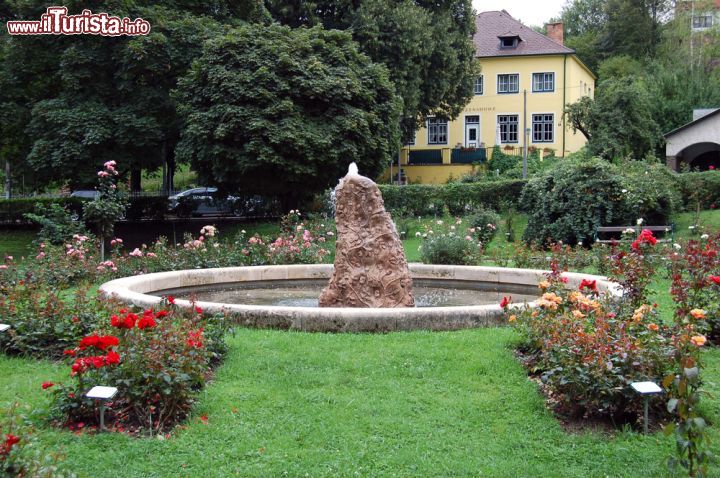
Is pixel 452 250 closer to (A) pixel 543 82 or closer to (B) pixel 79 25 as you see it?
(B) pixel 79 25

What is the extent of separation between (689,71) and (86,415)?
47.4m

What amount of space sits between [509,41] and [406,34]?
2298cm

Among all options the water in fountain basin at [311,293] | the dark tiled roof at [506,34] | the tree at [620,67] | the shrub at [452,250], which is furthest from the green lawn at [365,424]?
the tree at [620,67]

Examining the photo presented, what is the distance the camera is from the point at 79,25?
2134cm

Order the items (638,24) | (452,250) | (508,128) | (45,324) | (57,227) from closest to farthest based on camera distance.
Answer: (45,324) < (452,250) < (57,227) < (508,128) < (638,24)

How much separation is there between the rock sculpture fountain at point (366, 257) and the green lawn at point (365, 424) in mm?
1882

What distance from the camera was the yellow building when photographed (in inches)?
1847

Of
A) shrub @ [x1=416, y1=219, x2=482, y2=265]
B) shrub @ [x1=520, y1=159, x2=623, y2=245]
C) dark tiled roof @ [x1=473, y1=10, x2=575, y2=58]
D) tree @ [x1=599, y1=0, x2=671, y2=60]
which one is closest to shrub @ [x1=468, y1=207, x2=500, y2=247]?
shrub @ [x1=520, y1=159, x2=623, y2=245]

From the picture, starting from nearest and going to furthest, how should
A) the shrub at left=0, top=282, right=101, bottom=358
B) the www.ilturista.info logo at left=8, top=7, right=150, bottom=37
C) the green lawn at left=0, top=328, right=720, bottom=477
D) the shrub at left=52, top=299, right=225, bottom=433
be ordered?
the green lawn at left=0, top=328, right=720, bottom=477 < the shrub at left=52, top=299, right=225, bottom=433 < the shrub at left=0, top=282, right=101, bottom=358 < the www.ilturista.info logo at left=8, top=7, right=150, bottom=37

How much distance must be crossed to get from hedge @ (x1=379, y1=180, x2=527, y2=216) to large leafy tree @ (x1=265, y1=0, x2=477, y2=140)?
3.12 meters

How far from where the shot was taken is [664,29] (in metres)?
55.2

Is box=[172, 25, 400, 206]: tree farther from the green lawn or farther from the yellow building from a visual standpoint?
the yellow building

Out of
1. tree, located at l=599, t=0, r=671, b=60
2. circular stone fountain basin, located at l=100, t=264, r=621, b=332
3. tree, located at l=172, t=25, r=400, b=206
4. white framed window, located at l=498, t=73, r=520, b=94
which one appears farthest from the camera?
tree, located at l=599, t=0, r=671, b=60

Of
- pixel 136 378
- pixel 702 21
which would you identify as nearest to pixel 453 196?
pixel 136 378
